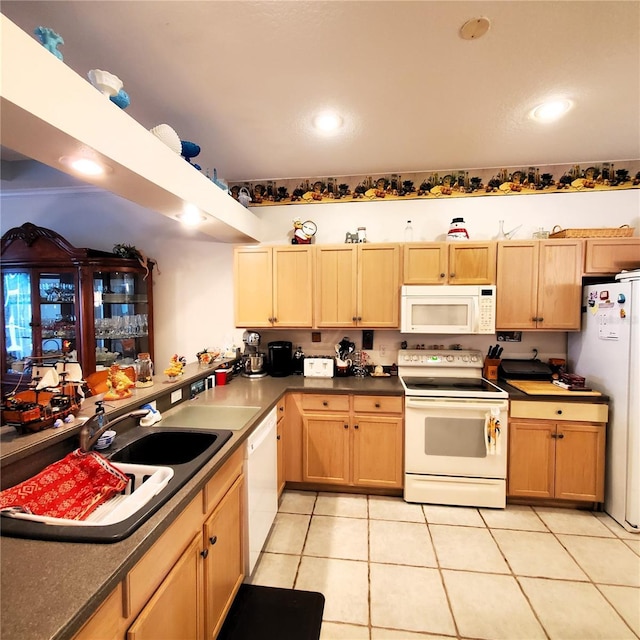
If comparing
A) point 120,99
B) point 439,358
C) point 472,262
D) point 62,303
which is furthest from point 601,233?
point 62,303

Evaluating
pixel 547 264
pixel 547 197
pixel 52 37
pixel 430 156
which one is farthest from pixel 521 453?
pixel 52 37

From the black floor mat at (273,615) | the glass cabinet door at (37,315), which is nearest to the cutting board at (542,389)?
the black floor mat at (273,615)

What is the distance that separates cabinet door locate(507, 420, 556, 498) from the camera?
2.42 m

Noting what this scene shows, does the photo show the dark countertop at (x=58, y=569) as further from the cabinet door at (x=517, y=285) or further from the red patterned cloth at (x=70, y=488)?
the cabinet door at (x=517, y=285)

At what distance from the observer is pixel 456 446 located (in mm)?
2451

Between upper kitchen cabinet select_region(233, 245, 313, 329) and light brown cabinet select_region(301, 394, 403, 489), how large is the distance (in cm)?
79

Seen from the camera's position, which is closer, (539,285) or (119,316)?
(539,285)

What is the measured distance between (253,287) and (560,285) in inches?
105

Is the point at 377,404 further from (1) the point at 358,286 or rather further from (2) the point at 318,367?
(1) the point at 358,286

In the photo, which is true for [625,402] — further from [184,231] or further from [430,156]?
[184,231]

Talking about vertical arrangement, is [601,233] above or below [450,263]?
above

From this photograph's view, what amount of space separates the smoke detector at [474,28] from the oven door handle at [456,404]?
2.20 meters

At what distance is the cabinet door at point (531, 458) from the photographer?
95.4 inches

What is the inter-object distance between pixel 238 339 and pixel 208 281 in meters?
0.69
